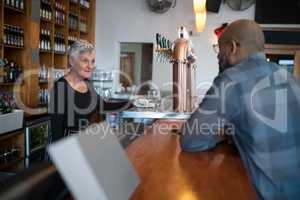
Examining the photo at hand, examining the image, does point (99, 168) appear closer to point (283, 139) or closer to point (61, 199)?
point (61, 199)

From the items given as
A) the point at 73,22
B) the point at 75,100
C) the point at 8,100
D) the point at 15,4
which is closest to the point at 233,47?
the point at 75,100

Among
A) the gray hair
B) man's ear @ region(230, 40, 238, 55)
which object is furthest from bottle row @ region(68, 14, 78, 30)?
man's ear @ region(230, 40, 238, 55)

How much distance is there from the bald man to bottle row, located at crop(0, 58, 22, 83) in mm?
3479

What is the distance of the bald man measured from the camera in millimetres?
1141

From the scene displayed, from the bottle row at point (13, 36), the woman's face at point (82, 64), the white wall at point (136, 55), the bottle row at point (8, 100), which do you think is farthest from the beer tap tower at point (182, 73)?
the white wall at point (136, 55)

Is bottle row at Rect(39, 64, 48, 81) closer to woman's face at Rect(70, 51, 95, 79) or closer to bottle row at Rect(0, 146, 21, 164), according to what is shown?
bottle row at Rect(0, 146, 21, 164)

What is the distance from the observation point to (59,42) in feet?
Answer: 18.2

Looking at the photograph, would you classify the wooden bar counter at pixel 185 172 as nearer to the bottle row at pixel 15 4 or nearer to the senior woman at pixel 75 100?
the senior woman at pixel 75 100

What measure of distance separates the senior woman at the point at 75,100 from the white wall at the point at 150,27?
14.2 feet

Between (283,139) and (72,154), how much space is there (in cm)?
78

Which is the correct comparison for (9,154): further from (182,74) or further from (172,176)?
(172,176)

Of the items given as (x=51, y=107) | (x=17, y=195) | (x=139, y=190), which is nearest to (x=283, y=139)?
(x=139, y=190)

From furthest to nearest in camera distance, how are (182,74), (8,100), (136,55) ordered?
(136,55) < (8,100) < (182,74)

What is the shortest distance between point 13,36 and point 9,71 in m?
0.46
